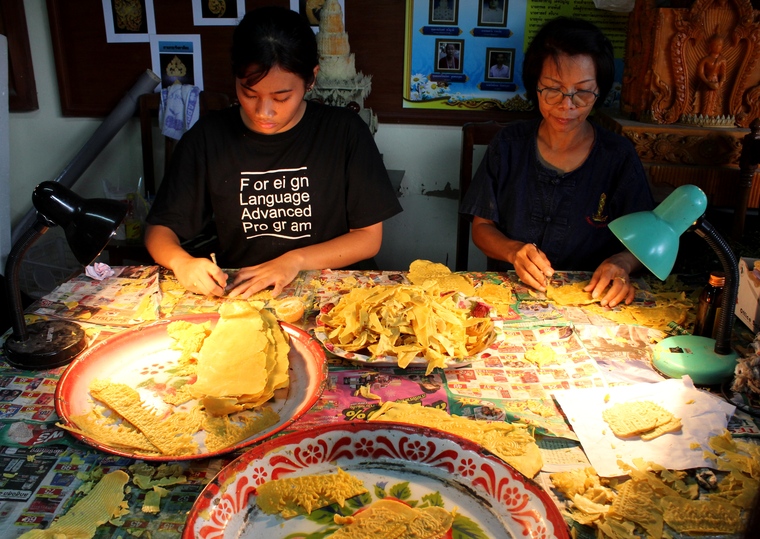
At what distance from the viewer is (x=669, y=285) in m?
1.93

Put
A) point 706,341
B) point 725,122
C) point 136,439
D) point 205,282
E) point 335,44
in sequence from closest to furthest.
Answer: point 136,439, point 706,341, point 205,282, point 725,122, point 335,44

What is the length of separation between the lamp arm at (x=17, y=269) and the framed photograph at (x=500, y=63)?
252 centimetres

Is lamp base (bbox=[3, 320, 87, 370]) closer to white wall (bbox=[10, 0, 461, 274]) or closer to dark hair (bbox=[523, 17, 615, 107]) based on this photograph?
dark hair (bbox=[523, 17, 615, 107])

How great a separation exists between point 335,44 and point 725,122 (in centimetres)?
183

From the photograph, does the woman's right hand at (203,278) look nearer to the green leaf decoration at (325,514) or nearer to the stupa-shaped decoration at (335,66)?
the green leaf decoration at (325,514)

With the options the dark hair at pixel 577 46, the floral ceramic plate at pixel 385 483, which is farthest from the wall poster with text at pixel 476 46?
the floral ceramic plate at pixel 385 483

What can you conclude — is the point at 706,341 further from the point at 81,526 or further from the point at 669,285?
the point at 81,526

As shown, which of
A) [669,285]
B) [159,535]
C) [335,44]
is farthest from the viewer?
[335,44]

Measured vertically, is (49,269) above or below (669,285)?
below

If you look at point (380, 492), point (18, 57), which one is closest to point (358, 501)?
point (380, 492)

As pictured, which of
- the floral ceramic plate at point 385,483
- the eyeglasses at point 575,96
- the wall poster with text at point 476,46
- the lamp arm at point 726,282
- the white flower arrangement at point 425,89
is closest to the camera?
the floral ceramic plate at point 385,483

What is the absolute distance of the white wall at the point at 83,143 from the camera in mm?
3445

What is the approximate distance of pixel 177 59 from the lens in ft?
11.1

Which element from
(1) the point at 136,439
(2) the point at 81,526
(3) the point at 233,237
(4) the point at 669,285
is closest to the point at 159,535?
(2) the point at 81,526
